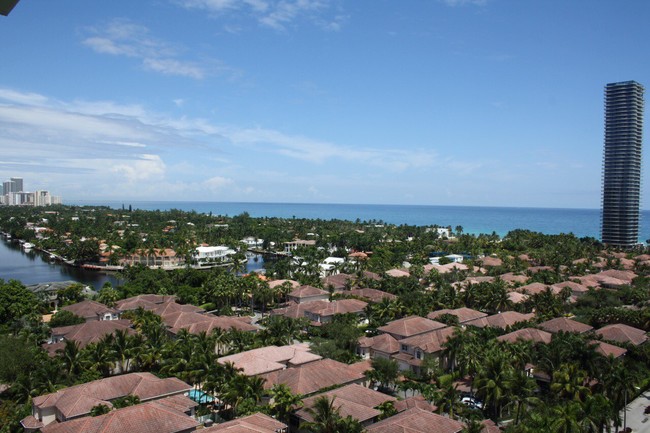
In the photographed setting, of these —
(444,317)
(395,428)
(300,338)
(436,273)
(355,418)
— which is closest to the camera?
(395,428)

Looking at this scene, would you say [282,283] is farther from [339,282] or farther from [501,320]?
[501,320]

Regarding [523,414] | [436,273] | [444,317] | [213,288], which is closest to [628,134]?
[436,273]

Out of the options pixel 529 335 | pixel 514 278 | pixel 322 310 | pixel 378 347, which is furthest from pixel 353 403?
pixel 514 278

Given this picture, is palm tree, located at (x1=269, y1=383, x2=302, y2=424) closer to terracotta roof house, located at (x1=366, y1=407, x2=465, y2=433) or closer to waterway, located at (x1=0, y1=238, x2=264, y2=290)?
terracotta roof house, located at (x1=366, y1=407, x2=465, y2=433)

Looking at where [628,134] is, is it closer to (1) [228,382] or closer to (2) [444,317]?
(2) [444,317]

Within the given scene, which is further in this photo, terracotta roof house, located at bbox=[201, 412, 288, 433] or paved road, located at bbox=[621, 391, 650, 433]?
paved road, located at bbox=[621, 391, 650, 433]

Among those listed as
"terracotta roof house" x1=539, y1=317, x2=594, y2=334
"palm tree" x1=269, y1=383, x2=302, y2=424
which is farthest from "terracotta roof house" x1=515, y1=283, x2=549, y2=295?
"palm tree" x1=269, y1=383, x2=302, y2=424
